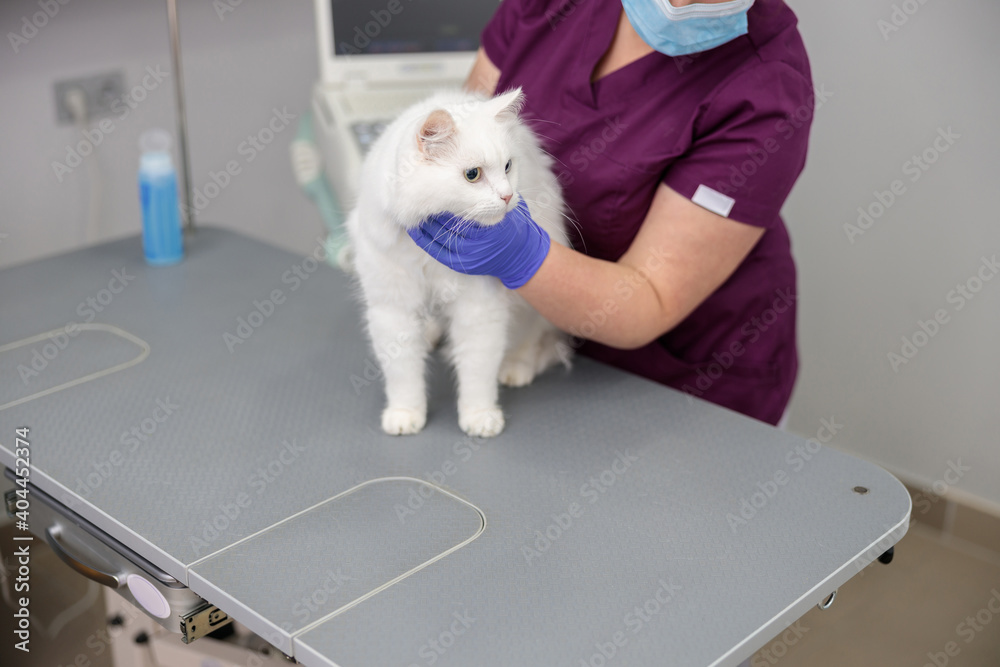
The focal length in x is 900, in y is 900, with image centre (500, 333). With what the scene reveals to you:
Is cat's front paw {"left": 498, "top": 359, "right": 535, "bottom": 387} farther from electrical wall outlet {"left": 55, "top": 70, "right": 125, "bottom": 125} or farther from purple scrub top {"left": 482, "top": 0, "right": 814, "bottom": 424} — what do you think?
electrical wall outlet {"left": 55, "top": 70, "right": 125, "bottom": 125}

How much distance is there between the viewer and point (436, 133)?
99 cm

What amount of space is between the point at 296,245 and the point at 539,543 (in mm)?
2045

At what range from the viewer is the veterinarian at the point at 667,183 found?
3.78 ft

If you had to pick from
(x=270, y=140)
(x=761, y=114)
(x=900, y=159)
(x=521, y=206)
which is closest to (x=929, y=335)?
(x=900, y=159)

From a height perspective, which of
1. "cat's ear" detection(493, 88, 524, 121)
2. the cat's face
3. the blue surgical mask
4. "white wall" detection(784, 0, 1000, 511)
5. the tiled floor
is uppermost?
the blue surgical mask

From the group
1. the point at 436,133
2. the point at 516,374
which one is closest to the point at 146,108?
the point at 516,374

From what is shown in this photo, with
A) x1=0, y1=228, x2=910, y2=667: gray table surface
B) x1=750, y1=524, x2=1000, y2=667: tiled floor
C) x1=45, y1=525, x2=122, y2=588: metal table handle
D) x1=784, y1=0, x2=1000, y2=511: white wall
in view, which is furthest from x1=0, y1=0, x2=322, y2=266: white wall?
x1=750, y1=524, x2=1000, y2=667: tiled floor

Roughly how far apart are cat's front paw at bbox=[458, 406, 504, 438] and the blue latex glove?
0.57 ft

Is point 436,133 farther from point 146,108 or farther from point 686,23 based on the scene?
point 146,108

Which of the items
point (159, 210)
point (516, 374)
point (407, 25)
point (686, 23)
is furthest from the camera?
point (407, 25)

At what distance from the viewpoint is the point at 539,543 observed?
96cm

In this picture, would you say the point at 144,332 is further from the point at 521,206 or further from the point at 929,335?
the point at 929,335

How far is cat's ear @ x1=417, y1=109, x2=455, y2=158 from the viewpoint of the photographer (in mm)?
965

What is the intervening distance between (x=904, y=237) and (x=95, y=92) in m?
2.00
